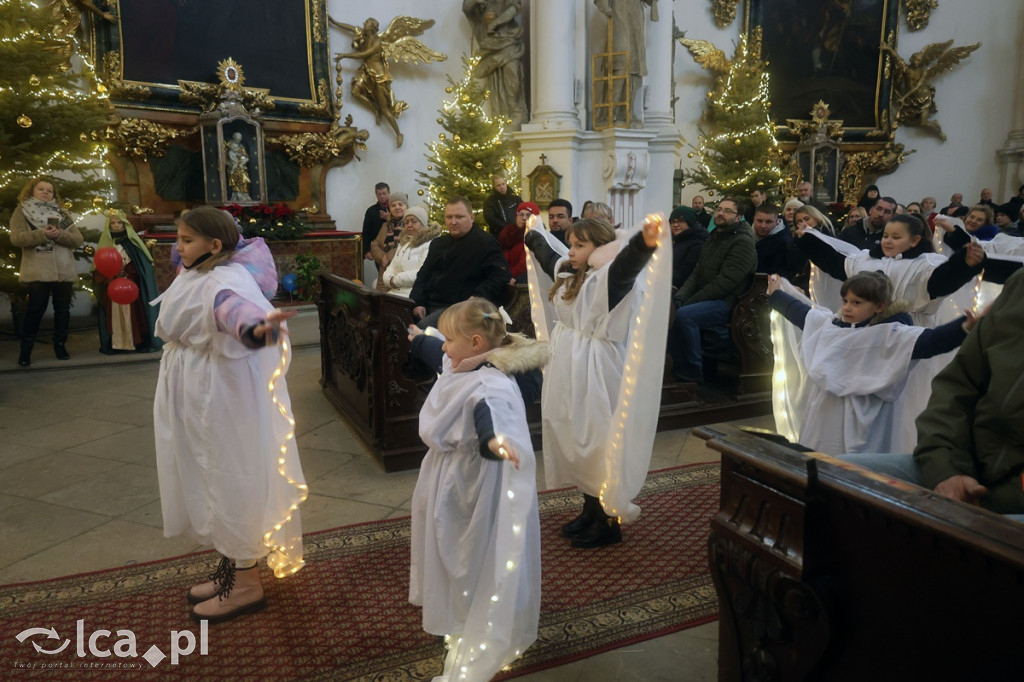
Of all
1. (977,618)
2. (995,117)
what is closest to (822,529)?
(977,618)

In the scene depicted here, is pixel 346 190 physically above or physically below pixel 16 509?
above

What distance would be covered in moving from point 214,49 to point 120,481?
317 inches

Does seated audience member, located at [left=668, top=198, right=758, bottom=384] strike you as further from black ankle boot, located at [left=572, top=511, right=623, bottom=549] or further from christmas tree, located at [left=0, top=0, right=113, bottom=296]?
christmas tree, located at [left=0, top=0, right=113, bottom=296]

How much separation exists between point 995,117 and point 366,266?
1358cm

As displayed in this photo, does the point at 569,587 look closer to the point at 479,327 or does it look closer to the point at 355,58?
the point at 479,327

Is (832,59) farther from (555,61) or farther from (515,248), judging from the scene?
(515,248)

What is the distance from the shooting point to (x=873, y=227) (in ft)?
23.0

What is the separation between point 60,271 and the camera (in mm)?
7215

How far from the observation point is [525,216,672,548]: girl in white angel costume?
3072mm

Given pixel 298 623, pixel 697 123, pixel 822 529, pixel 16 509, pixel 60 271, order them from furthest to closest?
pixel 697 123 → pixel 60 271 → pixel 16 509 → pixel 298 623 → pixel 822 529

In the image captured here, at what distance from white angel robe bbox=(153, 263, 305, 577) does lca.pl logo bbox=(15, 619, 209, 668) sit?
0.35 meters

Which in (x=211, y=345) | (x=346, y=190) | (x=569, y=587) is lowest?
(x=569, y=587)

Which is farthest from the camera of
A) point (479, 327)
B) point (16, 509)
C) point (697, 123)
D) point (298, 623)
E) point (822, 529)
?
point (697, 123)

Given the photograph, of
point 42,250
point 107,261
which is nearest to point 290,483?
point 107,261
